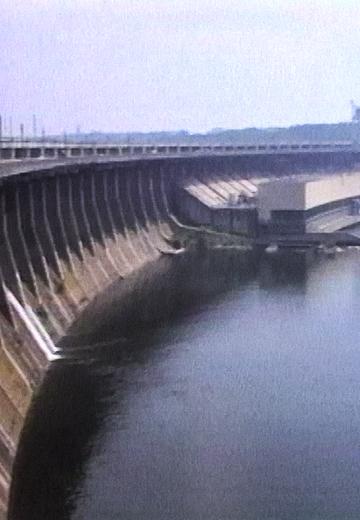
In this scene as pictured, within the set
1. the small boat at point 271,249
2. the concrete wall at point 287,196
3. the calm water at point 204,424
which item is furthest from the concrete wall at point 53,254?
the concrete wall at point 287,196

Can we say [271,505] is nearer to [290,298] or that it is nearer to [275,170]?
[290,298]

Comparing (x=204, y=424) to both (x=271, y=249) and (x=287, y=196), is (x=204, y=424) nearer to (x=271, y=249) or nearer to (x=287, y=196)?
(x=271, y=249)

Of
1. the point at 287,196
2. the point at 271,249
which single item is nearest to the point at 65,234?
the point at 271,249

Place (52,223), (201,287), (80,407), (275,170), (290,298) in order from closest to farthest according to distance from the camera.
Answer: (80,407)
(52,223)
(290,298)
(201,287)
(275,170)

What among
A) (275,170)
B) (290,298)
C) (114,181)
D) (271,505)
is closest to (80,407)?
(271,505)

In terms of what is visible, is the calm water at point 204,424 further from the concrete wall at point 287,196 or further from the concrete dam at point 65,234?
the concrete wall at point 287,196

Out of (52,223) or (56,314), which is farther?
(52,223)
